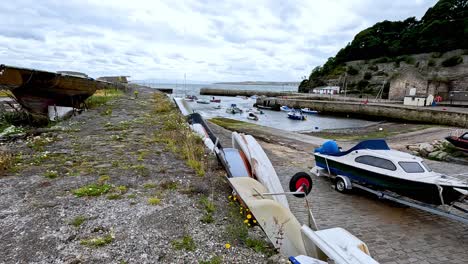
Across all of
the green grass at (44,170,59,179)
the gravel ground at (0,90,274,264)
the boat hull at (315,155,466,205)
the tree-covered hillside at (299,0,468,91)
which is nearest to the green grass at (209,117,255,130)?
the boat hull at (315,155,466,205)

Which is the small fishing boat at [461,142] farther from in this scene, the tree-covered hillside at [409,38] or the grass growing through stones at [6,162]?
the tree-covered hillside at [409,38]

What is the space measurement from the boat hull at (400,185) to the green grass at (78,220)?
703 centimetres

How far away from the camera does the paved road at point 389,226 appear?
5.45 metres

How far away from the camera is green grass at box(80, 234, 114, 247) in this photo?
10.6ft

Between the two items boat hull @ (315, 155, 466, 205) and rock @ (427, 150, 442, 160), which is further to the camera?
rock @ (427, 150, 442, 160)

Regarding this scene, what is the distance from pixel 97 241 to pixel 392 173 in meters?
6.98

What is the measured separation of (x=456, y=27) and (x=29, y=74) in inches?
3544

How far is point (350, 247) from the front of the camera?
348cm

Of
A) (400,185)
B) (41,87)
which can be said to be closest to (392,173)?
(400,185)

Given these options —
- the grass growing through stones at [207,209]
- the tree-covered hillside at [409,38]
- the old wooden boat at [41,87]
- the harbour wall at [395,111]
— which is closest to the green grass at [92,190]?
the grass growing through stones at [207,209]

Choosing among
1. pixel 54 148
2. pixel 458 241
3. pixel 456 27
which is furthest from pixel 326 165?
pixel 456 27

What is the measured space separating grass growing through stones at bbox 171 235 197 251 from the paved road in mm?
3860

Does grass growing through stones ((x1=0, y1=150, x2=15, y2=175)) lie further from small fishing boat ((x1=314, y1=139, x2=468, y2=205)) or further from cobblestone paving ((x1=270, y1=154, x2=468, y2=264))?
small fishing boat ((x1=314, y1=139, x2=468, y2=205))

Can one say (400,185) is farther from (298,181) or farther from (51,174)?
(51,174)
